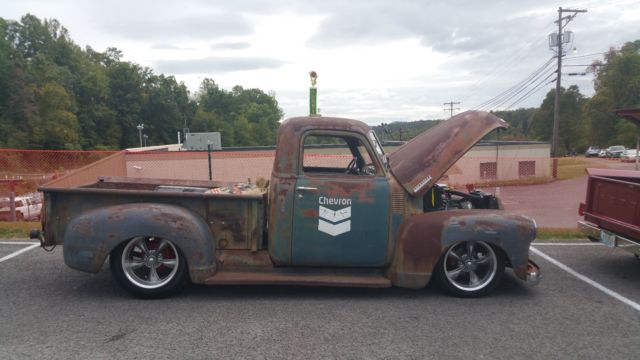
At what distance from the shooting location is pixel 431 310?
4664mm

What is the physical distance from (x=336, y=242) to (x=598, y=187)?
3702mm

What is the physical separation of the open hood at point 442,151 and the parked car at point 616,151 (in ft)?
193

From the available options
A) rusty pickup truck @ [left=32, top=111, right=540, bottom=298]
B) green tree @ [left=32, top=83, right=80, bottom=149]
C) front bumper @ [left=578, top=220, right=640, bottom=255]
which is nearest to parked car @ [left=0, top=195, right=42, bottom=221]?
rusty pickup truck @ [left=32, top=111, right=540, bottom=298]

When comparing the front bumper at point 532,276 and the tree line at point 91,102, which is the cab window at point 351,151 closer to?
the front bumper at point 532,276

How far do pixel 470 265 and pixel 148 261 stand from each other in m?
3.28

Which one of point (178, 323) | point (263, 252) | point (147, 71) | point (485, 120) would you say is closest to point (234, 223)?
point (263, 252)

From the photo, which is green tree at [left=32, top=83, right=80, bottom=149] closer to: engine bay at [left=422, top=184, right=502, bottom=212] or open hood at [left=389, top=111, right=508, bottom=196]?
engine bay at [left=422, top=184, right=502, bottom=212]

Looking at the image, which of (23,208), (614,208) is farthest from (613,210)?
(23,208)

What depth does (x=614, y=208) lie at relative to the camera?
232 inches

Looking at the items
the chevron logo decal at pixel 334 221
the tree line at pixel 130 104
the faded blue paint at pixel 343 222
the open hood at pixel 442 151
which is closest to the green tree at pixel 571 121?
the tree line at pixel 130 104

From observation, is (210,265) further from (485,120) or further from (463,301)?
(485,120)

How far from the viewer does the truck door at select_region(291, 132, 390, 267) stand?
4848 millimetres

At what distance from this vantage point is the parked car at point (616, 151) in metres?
55.3

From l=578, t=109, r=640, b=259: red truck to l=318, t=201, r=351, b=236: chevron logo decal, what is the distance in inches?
130
